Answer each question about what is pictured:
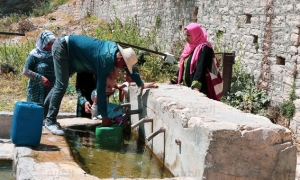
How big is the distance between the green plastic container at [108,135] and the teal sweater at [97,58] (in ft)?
0.56

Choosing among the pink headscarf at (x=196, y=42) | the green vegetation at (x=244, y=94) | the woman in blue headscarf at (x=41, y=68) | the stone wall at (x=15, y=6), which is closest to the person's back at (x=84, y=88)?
the woman in blue headscarf at (x=41, y=68)

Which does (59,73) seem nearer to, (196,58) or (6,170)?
(6,170)

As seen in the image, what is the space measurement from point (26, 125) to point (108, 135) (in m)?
0.92

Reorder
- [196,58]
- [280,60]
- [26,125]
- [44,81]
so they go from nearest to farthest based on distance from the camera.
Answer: [26,125], [196,58], [44,81], [280,60]

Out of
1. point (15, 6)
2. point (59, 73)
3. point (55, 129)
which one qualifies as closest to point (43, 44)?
point (59, 73)

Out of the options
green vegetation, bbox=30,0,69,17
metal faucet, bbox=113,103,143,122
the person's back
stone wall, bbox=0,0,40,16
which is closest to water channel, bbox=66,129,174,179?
metal faucet, bbox=113,103,143,122

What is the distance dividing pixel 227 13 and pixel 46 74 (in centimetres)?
402

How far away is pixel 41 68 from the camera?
17.8 ft

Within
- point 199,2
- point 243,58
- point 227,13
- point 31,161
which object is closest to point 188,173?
point 31,161

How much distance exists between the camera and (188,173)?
357 centimetres

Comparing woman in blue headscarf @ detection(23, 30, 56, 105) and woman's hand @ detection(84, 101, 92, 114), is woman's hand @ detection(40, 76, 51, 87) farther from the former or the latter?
woman's hand @ detection(84, 101, 92, 114)

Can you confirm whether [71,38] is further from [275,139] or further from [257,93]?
[257,93]

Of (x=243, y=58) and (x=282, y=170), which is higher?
(x=243, y=58)

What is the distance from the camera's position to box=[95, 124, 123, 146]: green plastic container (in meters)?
4.71
